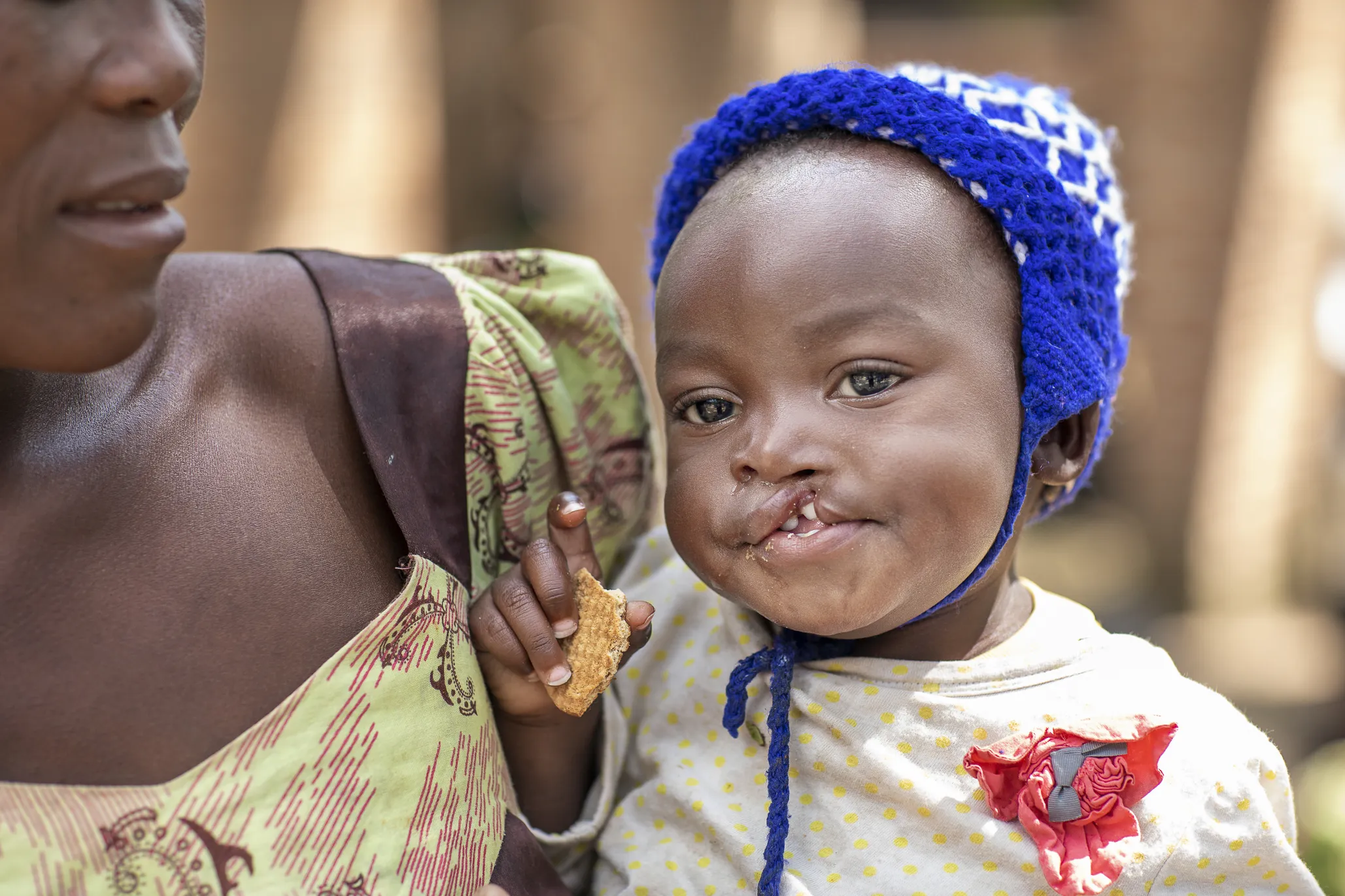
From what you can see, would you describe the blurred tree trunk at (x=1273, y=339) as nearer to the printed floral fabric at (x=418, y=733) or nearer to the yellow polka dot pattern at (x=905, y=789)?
the yellow polka dot pattern at (x=905, y=789)

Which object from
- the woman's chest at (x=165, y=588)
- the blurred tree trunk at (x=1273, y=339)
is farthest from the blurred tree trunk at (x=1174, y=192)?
the woman's chest at (x=165, y=588)

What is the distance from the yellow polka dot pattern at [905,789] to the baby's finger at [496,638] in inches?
10.9

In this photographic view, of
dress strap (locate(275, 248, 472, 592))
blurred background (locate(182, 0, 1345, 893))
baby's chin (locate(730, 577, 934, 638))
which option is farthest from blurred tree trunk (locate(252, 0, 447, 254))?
baby's chin (locate(730, 577, 934, 638))

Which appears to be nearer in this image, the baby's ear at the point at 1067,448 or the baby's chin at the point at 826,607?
the baby's chin at the point at 826,607

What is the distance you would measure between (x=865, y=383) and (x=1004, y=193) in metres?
0.32

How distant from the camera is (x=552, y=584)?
1.68 metres

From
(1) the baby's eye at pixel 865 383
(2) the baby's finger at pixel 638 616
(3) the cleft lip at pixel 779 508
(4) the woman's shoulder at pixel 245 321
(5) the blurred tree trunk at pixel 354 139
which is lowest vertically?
(5) the blurred tree trunk at pixel 354 139

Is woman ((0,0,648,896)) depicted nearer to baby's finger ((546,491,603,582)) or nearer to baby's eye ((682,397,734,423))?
baby's finger ((546,491,603,582))

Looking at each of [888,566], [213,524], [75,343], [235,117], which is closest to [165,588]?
[213,524]

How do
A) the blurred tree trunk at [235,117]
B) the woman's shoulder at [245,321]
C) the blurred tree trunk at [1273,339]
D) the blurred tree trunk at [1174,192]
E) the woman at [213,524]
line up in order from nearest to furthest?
the woman at [213,524], the woman's shoulder at [245,321], the blurred tree trunk at [235,117], the blurred tree trunk at [1273,339], the blurred tree trunk at [1174,192]

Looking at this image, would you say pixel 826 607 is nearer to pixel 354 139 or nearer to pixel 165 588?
pixel 165 588

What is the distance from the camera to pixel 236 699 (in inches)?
54.7

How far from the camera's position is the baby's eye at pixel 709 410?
5.86 ft

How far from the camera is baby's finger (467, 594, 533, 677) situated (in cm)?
169
